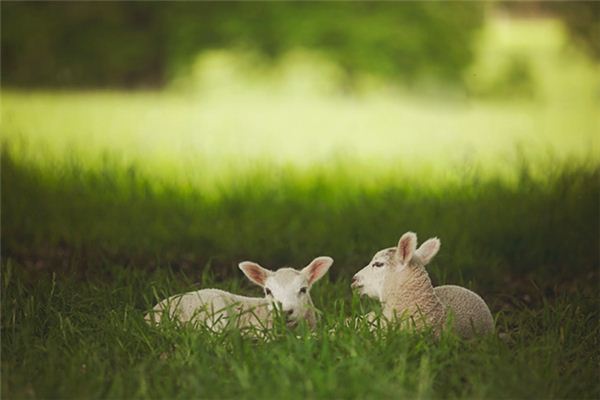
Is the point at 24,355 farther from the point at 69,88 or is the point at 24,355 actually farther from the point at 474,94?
the point at 474,94

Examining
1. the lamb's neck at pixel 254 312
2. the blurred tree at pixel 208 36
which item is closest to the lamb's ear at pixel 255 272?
the lamb's neck at pixel 254 312

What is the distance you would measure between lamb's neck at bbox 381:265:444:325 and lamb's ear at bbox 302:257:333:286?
0.24m

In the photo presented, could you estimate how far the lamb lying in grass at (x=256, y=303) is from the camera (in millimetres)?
3682

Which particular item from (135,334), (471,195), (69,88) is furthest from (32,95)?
(135,334)

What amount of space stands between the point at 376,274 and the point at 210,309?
0.68 m

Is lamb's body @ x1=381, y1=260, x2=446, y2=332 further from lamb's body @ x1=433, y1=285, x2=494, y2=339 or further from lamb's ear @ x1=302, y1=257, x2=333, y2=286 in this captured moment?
lamb's ear @ x1=302, y1=257, x2=333, y2=286

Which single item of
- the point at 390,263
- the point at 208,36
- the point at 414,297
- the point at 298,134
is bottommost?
the point at 298,134

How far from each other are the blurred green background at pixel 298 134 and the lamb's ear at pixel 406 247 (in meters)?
1.40

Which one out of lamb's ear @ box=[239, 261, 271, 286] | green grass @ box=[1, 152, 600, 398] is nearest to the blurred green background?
green grass @ box=[1, 152, 600, 398]

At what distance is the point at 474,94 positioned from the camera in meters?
25.6

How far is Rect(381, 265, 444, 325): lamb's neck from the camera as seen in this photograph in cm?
371

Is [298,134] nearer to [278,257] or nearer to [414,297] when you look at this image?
[278,257]

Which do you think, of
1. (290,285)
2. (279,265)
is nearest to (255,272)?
(290,285)

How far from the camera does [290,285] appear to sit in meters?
3.69
